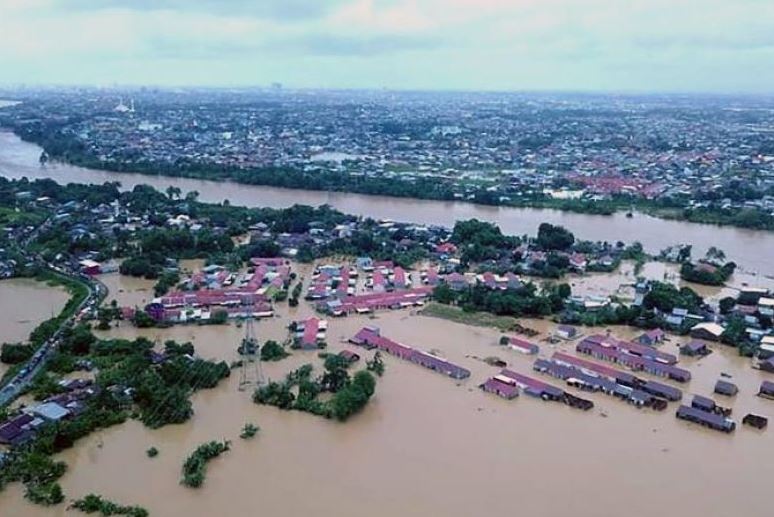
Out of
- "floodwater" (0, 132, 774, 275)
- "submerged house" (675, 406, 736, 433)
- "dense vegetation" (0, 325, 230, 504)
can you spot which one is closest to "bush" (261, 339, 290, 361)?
"dense vegetation" (0, 325, 230, 504)

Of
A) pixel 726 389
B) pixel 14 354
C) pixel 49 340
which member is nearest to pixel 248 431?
pixel 14 354

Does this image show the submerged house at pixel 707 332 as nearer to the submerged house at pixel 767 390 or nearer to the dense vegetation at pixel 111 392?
the submerged house at pixel 767 390

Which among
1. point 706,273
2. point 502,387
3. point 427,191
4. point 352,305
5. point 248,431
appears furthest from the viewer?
point 427,191

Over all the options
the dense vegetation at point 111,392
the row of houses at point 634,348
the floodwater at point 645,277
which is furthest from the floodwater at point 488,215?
the dense vegetation at point 111,392

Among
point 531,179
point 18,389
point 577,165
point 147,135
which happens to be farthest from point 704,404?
point 147,135

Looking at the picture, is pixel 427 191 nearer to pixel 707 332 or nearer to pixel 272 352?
pixel 707 332

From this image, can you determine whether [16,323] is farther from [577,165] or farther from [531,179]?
[577,165]

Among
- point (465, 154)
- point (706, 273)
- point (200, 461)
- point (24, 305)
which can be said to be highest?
point (706, 273)
